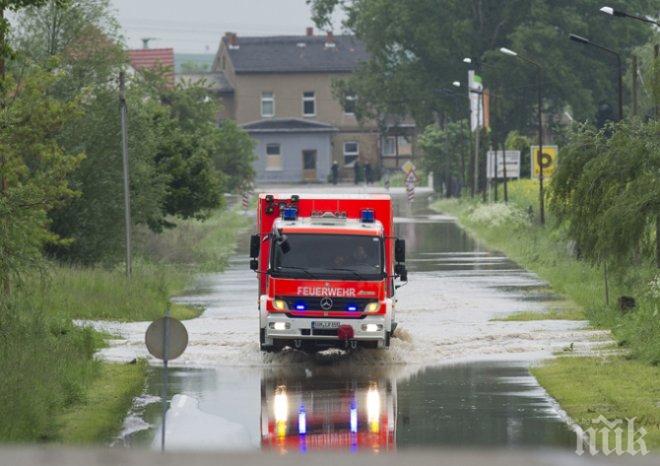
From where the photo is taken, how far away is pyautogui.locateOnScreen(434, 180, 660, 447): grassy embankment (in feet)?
69.5

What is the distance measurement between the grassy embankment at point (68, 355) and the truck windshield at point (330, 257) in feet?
9.64

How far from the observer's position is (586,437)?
18500 millimetres

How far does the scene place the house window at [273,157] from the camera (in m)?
133

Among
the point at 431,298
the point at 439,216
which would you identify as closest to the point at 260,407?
the point at 431,298

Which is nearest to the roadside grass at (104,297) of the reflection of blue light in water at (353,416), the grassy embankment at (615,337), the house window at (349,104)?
the grassy embankment at (615,337)

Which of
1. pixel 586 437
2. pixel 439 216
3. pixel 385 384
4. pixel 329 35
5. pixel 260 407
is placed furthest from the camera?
pixel 329 35

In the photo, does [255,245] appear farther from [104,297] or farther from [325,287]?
[104,297]

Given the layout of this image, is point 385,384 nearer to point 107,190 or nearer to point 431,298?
point 431,298

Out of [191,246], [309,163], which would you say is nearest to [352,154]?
[309,163]

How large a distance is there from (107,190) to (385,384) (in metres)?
22.9

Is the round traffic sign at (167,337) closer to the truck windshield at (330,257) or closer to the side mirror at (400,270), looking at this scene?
the truck windshield at (330,257)

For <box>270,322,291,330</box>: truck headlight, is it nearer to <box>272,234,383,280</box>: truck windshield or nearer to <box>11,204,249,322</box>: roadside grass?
<box>272,234,383,280</box>: truck windshield

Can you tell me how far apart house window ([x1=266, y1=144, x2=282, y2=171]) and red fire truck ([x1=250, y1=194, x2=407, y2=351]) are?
106 m

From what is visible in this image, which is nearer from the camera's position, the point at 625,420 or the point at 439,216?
the point at 625,420
